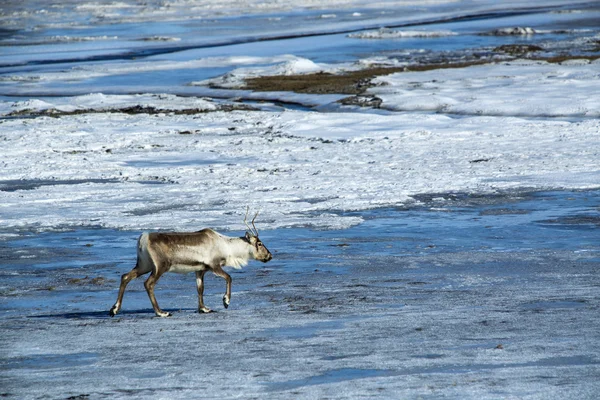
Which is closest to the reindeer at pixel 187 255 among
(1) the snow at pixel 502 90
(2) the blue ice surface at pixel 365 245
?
(2) the blue ice surface at pixel 365 245

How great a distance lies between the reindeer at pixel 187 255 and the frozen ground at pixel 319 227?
1.14ft

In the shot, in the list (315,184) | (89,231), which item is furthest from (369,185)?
(89,231)

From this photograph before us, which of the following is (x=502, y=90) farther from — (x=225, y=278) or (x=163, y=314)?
(x=163, y=314)

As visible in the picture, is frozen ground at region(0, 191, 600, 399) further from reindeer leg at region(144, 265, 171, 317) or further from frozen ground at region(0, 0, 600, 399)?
reindeer leg at region(144, 265, 171, 317)

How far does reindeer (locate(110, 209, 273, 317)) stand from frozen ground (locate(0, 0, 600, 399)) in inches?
13.7

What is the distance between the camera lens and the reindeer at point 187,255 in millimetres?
8883

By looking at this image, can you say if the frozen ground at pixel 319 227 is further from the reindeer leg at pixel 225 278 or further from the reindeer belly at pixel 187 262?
the reindeer belly at pixel 187 262

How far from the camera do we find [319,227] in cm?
1379

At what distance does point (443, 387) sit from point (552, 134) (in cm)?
1484

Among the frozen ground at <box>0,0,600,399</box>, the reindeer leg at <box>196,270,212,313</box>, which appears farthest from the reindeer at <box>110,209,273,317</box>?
the frozen ground at <box>0,0,600,399</box>

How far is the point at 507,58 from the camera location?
37.0 meters

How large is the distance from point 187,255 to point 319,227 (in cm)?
493

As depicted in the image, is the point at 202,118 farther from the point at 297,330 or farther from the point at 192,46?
the point at 192,46

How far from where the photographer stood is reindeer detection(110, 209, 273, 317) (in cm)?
888
